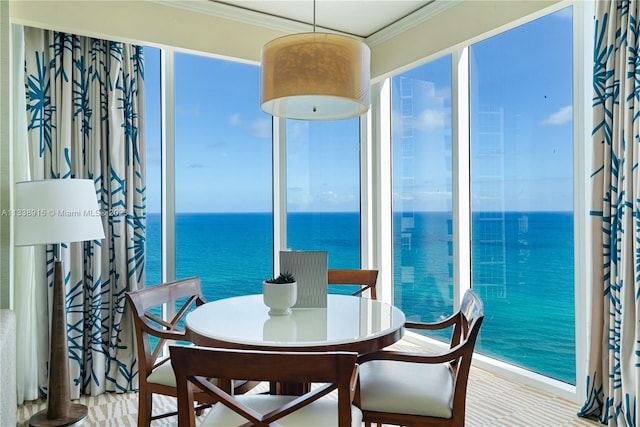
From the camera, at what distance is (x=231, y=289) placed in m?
5.48

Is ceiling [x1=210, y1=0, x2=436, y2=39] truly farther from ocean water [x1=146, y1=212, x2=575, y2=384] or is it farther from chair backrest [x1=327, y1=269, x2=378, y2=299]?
→ chair backrest [x1=327, y1=269, x2=378, y2=299]

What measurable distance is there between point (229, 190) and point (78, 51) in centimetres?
187

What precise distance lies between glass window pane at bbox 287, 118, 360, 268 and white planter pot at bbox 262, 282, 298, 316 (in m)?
2.15

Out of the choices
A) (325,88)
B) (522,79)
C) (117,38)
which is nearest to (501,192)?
(522,79)

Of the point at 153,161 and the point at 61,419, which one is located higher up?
the point at 153,161

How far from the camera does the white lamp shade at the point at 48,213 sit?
2373 mm

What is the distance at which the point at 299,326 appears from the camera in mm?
1949

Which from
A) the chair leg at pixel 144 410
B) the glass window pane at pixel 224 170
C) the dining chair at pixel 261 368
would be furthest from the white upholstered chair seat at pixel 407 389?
the glass window pane at pixel 224 170

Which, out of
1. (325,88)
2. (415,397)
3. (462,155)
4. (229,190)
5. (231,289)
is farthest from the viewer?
(231,289)

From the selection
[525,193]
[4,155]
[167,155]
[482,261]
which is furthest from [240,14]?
[482,261]

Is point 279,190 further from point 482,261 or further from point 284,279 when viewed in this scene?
point 284,279

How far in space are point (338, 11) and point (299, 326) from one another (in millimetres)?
2663

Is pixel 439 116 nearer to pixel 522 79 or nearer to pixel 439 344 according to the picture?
pixel 522 79

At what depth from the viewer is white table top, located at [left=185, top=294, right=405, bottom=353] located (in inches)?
67.7
